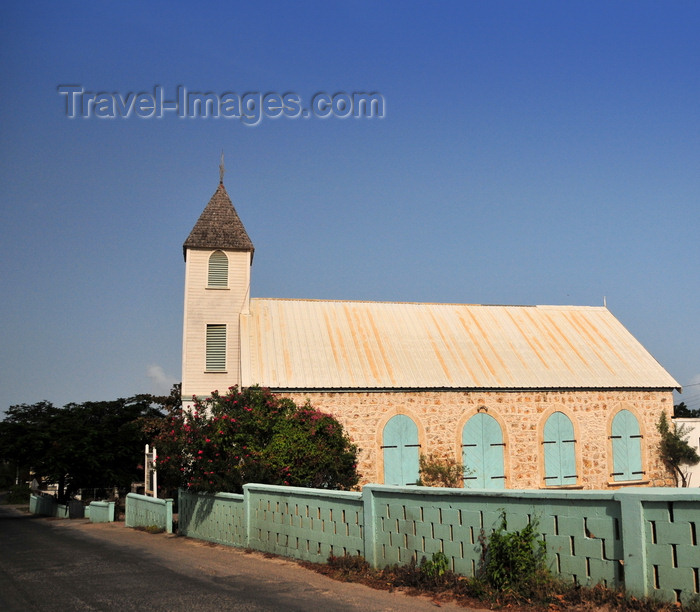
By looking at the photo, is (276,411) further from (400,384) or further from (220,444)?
(400,384)

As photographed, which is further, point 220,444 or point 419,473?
point 419,473

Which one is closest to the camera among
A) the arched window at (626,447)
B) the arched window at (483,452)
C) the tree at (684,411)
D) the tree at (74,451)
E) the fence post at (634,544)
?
the fence post at (634,544)

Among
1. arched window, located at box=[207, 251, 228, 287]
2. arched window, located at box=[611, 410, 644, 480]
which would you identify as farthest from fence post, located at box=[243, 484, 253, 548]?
arched window, located at box=[611, 410, 644, 480]

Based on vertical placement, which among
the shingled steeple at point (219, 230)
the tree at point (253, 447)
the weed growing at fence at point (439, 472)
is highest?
the shingled steeple at point (219, 230)

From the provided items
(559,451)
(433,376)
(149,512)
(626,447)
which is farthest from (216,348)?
(626,447)

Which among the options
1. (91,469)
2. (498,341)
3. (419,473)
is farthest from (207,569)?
(91,469)

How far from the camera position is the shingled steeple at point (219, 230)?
83.3ft

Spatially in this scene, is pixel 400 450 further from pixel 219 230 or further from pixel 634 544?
pixel 634 544

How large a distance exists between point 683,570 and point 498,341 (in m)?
18.5

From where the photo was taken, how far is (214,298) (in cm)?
2491

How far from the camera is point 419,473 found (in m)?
21.9

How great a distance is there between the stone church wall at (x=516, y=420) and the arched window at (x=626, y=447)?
0.67ft

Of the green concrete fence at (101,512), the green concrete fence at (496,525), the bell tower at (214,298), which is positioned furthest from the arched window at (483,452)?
the green concrete fence at (101,512)

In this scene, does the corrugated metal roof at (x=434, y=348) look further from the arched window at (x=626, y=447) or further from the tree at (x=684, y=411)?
the tree at (x=684, y=411)
